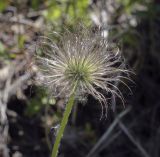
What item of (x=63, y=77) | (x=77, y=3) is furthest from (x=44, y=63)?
(x=77, y=3)

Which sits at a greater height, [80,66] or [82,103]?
[80,66]

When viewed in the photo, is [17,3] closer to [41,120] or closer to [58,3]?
[58,3]

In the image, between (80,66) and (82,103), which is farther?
(82,103)

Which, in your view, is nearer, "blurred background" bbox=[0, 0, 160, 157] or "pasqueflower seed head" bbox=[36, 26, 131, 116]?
"pasqueflower seed head" bbox=[36, 26, 131, 116]

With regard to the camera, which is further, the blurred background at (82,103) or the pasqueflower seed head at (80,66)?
the blurred background at (82,103)
